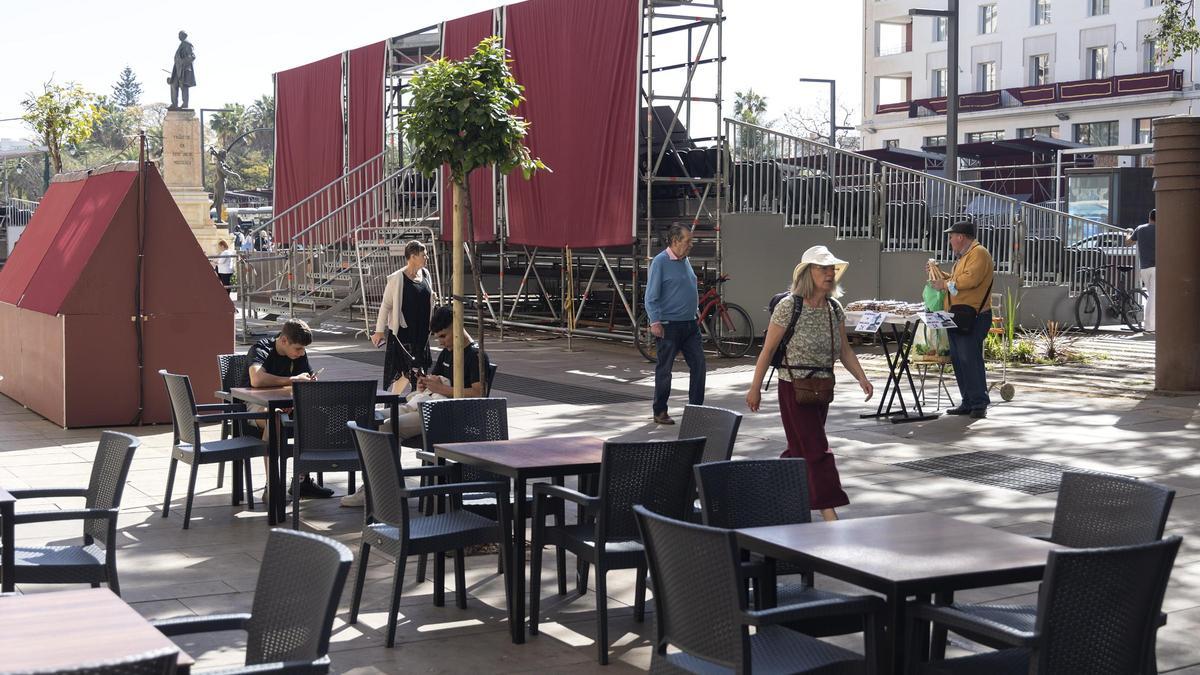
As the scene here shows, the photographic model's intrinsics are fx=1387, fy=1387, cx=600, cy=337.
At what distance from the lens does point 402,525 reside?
616 centimetres

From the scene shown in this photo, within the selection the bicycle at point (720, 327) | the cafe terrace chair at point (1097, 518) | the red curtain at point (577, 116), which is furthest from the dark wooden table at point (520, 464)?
the red curtain at point (577, 116)

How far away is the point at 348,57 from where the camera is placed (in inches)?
1097

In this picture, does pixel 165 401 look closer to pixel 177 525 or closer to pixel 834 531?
pixel 177 525

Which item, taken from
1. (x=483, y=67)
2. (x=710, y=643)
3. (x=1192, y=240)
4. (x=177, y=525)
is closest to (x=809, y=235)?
(x=1192, y=240)

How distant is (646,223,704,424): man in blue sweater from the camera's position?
12.3 metres

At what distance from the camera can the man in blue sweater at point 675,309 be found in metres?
12.3

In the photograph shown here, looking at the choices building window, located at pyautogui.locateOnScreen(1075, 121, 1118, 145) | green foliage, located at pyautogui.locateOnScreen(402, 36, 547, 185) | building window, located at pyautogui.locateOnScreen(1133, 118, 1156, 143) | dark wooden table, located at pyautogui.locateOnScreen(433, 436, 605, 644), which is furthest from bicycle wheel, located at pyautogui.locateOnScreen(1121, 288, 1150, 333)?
building window, located at pyautogui.locateOnScreen(1075, 121, 1118, 145)

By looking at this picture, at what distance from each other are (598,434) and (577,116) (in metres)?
8.91

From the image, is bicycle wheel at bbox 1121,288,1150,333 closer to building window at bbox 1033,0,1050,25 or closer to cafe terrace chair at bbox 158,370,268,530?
cafe terrace chair at bbox 158,370,268,530

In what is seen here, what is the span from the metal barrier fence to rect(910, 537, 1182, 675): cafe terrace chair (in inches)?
623

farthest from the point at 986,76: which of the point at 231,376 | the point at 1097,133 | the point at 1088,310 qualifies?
the point at 231,376

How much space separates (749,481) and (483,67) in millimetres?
4575

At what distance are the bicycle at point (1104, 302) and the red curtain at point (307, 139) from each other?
47.7 ft

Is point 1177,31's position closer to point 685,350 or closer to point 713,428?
point 685,350
